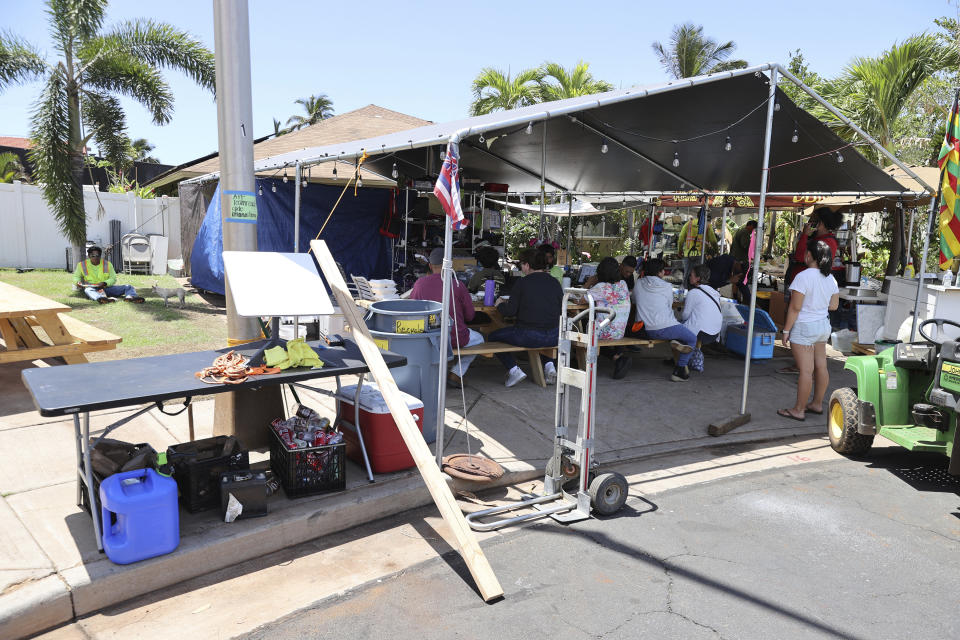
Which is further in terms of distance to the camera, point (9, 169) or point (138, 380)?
point (9, 169)

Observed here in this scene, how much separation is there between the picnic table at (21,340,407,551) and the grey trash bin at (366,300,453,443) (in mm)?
467

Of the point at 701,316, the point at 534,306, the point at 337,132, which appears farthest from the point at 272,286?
the point at 337,132

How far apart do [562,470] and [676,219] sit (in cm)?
2182

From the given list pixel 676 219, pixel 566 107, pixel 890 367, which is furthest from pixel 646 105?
pixel 676 219

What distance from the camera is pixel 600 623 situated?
10.5ft

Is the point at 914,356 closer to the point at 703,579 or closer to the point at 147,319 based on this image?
the point at 703,579

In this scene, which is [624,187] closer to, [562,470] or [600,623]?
[562,470]

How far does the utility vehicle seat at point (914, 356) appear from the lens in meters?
5.08

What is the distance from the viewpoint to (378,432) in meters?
4.61

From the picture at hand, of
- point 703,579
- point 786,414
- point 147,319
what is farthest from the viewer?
point 147,319

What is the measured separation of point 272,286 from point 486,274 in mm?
4754

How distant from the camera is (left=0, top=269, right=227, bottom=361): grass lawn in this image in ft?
27.7

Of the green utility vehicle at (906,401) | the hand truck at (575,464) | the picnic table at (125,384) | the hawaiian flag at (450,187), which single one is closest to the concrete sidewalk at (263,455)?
the picnic table at (125,384)

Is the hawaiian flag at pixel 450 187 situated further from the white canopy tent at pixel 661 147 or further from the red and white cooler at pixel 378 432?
the red and white cooler at pixel 378 432
